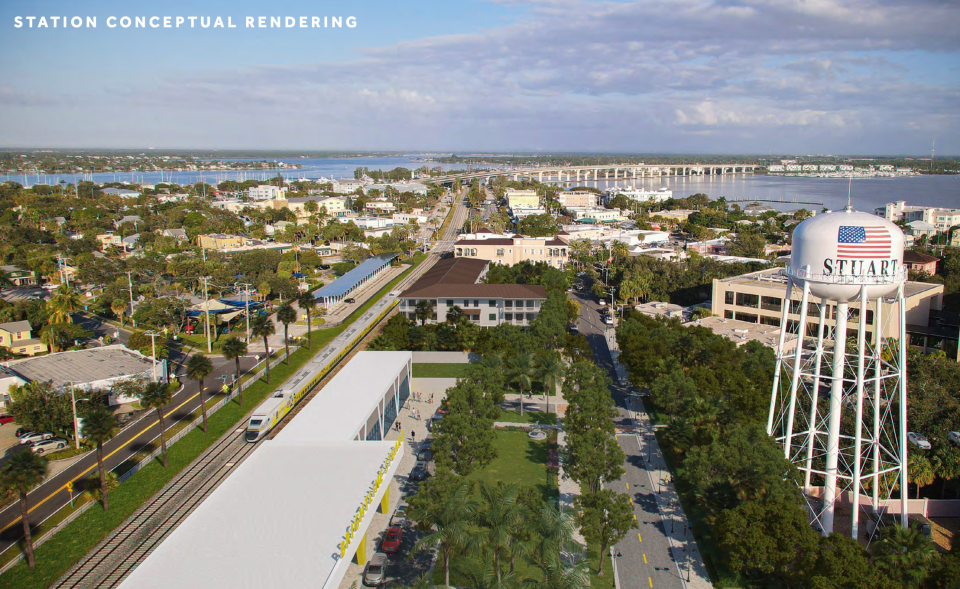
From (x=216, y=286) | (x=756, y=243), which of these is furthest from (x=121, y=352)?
(x=756, y=243)

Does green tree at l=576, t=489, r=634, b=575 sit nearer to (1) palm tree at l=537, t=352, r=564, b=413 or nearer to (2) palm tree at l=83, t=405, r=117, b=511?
(1) palm tree at l=537, t=352, r=564, b=413

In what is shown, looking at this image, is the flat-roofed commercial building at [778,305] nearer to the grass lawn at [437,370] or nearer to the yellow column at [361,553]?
the grass lawn at [437,370]

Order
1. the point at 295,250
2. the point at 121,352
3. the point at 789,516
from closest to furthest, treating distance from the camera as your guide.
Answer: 1. the point at 789,516
2. the point at 121,352
3. the point at 295,250

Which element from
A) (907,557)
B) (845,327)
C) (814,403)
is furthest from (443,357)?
(907,557)

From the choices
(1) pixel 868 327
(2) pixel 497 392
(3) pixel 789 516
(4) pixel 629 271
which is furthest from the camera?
(4) pixel 629 271

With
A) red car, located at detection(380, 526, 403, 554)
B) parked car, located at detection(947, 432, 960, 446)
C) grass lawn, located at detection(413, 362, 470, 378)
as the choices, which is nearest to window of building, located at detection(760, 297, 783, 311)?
parked car, located at detection(947, 432, 960, 446)

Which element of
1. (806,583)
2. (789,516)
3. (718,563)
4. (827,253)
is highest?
(827,253)

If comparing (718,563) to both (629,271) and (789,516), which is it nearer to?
(789,516)
